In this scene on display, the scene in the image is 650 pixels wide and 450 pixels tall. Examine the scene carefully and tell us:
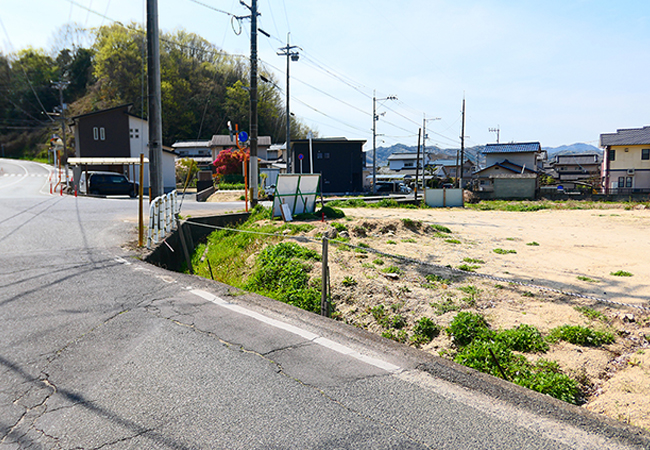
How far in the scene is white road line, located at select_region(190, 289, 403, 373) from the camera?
366cm

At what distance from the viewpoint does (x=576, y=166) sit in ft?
210

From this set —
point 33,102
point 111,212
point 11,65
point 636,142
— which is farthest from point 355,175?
point 11,65

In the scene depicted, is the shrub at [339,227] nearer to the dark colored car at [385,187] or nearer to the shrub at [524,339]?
the shrub at [524,339]

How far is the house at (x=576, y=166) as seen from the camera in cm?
6231

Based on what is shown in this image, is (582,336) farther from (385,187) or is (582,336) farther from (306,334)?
(385,187)

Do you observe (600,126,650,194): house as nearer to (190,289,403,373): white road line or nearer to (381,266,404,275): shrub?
(381,266,404,275): shrub

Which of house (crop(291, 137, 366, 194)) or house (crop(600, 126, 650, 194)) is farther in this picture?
house (crop(291, 137, 366, 194))

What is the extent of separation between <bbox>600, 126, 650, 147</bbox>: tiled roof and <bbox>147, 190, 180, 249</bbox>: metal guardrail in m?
42.5

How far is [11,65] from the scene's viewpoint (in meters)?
65.8

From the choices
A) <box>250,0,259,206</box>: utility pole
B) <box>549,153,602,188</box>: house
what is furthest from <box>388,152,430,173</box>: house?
<box>250,0,259,206</box>: utility pole

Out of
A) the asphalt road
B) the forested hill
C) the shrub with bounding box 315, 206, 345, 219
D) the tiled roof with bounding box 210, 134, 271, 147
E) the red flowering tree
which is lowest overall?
the asphalt road

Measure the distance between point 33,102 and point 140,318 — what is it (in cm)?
7745

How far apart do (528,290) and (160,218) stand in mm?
7166

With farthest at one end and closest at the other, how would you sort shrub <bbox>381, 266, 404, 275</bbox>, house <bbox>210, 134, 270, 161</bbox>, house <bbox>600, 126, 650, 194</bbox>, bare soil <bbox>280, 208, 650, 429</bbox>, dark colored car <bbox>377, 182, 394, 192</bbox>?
house <bbox>210, 134, 270, 161</bbox>
dark colored car <bbox>377, 182, 394, 192</bbox>
house <bbox>600, 126, 650, 194</bbox>
shrub <bbox>381, 266, 404, 275</bbox>
bare soil <bbox>280, 208, 650, 429</bbox>
